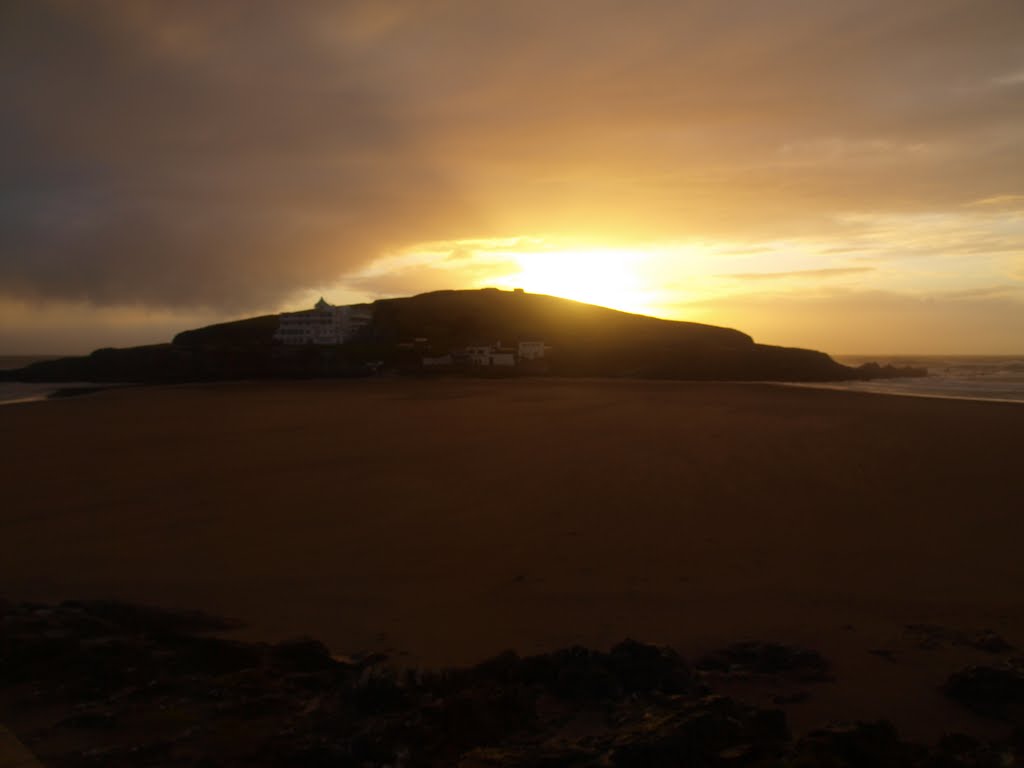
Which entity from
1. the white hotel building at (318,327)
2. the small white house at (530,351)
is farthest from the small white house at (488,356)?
the white hotel building at (318,327)

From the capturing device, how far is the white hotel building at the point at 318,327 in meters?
77.2

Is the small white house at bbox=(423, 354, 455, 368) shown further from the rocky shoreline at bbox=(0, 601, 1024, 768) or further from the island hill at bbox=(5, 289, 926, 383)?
the rocky shoreline at bbox=(0, 601, 1024, 768)

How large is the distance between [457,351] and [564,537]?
5506 cm

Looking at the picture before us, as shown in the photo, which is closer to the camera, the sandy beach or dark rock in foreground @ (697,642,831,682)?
dark rock in foreground @ (697,642,831,682)

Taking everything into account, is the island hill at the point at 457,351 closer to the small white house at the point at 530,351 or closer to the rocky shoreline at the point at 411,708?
Answer: the small white house at the point at 530,351

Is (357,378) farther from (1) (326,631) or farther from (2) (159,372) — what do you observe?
(1) (326,631)

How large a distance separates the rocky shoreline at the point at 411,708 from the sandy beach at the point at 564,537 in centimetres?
59

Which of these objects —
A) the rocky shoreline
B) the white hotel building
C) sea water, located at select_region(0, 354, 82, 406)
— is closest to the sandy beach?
the rocky shoreline

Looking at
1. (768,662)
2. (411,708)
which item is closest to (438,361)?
(768,662)

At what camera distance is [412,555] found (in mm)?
9180

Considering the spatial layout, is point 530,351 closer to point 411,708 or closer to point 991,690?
point 991,690

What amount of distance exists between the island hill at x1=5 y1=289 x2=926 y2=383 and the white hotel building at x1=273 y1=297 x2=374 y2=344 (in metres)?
0.14

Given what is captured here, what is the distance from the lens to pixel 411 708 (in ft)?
16.1

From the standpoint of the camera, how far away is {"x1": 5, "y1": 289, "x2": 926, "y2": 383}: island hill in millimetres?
54844
